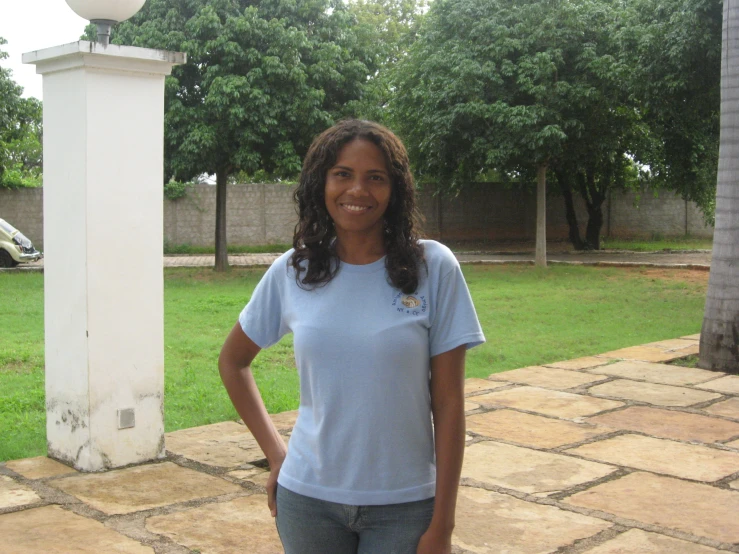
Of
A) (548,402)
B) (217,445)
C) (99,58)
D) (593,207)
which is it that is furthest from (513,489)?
(593,207)

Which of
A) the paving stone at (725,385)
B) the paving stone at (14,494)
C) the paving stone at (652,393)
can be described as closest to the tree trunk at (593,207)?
the paving stone at (725,385)

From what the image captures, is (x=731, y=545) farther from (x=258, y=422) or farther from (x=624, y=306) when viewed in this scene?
(x=624, y=306)

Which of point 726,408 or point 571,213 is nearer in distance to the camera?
point 726,408

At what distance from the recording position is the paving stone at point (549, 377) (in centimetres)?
682

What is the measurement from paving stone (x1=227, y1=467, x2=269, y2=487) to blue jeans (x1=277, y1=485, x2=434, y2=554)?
8.16ft

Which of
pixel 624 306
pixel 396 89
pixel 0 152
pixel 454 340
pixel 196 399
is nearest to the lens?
pixel 454 340

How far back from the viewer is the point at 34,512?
13.0ft

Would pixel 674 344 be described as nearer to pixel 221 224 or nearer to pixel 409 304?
pixel 409 304

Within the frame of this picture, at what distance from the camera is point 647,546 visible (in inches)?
141

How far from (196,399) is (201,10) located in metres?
10.0

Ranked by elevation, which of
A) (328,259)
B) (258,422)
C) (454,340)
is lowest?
(258,422)

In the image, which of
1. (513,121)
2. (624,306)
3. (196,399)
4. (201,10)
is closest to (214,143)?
(201,10)

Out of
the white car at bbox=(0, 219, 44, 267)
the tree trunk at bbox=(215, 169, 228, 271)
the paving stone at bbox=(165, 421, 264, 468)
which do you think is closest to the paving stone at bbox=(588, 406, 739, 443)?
the paving stone at bbox=(165, 421, 264, 468)

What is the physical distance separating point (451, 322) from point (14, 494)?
306 cm
